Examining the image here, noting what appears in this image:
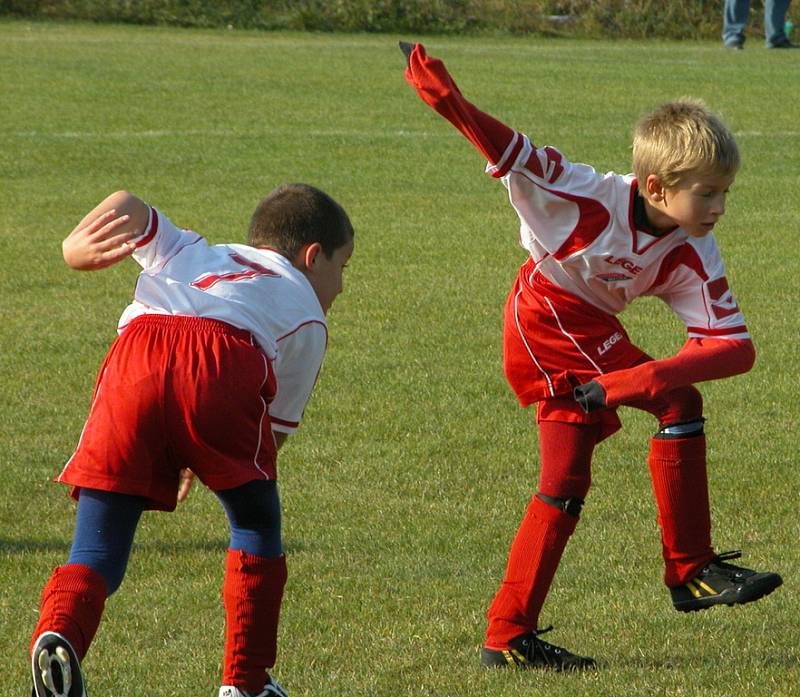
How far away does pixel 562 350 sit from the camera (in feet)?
14.5

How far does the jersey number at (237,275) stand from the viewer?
3721 millimetres

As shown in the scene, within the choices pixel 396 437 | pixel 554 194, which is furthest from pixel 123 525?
pixel 396 437

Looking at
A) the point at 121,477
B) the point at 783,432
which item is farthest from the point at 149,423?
the point at 783,432

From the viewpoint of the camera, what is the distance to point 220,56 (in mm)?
22312

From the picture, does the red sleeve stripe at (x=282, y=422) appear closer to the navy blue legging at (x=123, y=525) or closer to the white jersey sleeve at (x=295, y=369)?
the white jersey sleeve at (x=295, y=369)

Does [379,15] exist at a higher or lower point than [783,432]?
lower

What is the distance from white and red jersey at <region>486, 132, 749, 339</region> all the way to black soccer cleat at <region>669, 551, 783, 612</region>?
0.68 meters

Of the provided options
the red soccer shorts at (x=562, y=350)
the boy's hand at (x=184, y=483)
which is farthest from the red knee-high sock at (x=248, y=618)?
the red soccer shorts at (x=562, y=350)

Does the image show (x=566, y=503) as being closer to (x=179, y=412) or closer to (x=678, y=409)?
(x=678, y=409)

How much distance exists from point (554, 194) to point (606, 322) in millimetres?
489

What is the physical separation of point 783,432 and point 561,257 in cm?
277

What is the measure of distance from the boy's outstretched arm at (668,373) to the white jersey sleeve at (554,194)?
41cm

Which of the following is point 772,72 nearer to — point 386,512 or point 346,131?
point 346,131

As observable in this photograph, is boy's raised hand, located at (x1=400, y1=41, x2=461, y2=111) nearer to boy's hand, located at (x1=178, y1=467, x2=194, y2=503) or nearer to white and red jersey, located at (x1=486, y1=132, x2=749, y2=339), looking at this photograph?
white and red jersey, located at (x1=486, y1=132, x2=749, y2=339)
